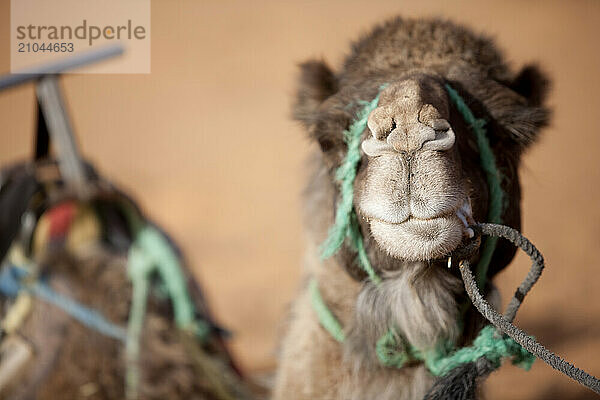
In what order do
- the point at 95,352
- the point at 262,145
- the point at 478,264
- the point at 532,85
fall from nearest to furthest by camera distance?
the point at 478,264
the point at 532,85
the point at 95,352
the point at 262,145

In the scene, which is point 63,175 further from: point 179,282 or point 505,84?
point 505,84

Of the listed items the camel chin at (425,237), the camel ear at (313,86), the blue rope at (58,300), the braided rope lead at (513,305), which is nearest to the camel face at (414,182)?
the camel chin at (425,237)

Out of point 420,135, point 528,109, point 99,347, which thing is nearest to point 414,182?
point 420,135

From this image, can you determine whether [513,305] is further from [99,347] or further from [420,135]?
[99,347]

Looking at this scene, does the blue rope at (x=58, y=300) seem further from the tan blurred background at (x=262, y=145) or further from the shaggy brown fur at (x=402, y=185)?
the tan blurred background at (x=262, y=145)

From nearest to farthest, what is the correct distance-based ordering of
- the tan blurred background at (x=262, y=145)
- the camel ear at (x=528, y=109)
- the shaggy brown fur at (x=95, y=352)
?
the camel ear at (x=528, y=109), the shaggy brown fur at (x=95, y=352), the tan blurred background at (x=262, y=145)

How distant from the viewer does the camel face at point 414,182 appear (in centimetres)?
158

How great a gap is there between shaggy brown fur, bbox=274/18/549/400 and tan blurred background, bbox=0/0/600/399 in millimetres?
539

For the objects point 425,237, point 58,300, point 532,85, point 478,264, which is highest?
point 532,85

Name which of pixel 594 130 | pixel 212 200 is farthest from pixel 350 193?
pixel 594 130

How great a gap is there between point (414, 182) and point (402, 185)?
0.11ft

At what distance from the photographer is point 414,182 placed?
62.5 inches

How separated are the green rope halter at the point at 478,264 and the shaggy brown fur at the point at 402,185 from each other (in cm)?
3

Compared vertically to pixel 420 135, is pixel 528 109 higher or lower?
higher
